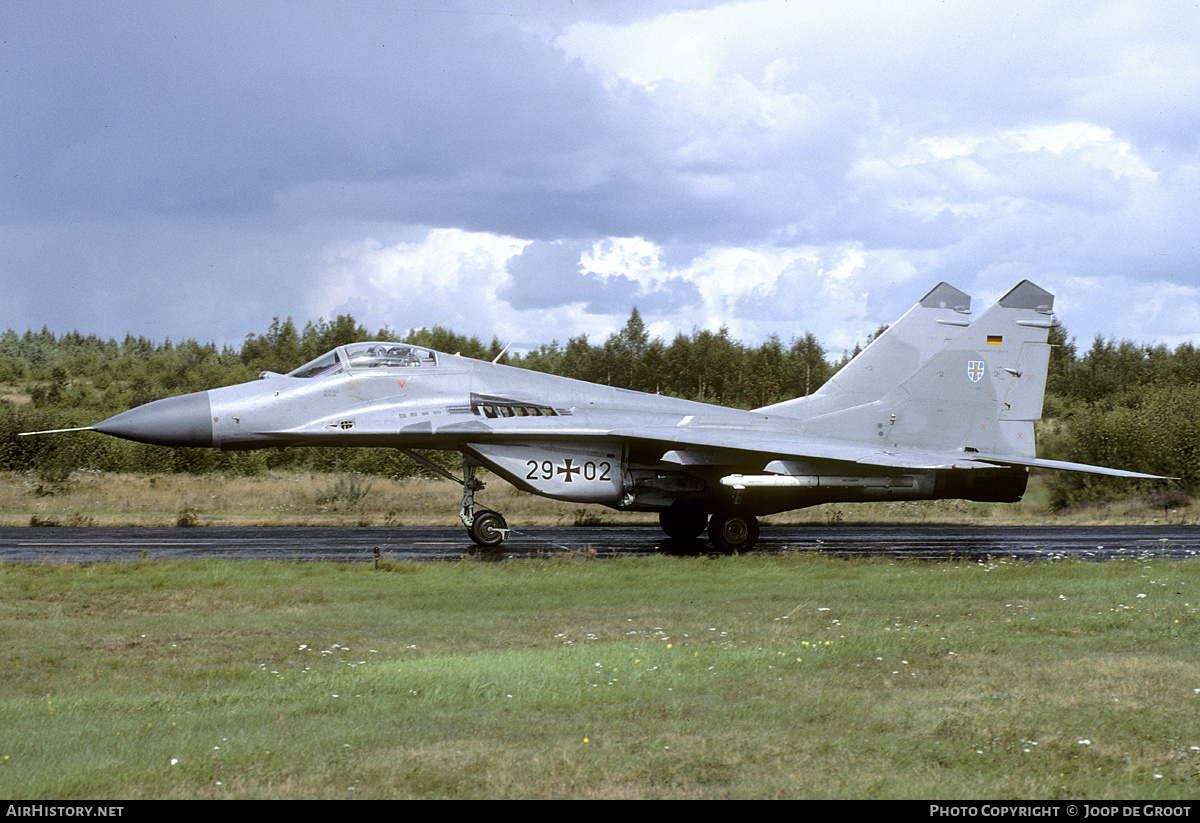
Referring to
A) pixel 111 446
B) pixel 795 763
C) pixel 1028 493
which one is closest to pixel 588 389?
pixel 795 763

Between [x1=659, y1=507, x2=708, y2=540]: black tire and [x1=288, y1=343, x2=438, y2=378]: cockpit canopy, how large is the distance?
6005 mm

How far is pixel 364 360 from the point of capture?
790 inches

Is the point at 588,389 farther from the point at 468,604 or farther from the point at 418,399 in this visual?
the point at 468,604

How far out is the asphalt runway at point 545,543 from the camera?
745 inches

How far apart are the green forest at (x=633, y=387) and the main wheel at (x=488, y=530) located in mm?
18211

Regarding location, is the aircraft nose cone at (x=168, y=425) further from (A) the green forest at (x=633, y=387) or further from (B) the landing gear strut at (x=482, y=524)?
(A) the green forest at (x=633, y=387)

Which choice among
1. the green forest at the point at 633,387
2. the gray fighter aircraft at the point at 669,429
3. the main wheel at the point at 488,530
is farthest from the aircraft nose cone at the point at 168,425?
the green forest at the point at 633,387

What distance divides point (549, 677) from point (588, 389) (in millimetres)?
13274

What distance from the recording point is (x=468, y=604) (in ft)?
43.0

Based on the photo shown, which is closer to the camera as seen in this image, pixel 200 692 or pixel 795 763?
pixel 795 763

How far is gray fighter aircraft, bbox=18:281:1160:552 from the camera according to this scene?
1945 cm

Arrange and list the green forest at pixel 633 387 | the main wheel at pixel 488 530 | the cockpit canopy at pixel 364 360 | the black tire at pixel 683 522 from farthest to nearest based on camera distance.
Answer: the green forest at pixel 633 387 → the black tire at pixel 683 522 → the main wheel at pixel 488 530 → the cockpit canopy at pixel 364 360

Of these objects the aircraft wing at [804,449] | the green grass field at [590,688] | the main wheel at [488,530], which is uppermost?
the aircraft wing at [804,449]

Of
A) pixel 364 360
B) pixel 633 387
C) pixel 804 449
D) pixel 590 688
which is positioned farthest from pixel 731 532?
pixel 633 387
